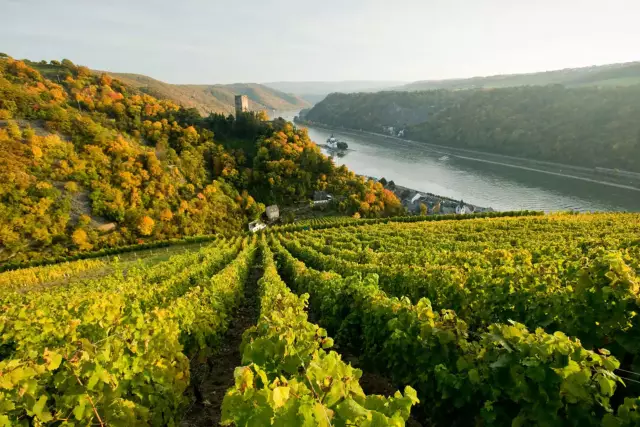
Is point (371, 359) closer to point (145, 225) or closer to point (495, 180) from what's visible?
point (145, 225)

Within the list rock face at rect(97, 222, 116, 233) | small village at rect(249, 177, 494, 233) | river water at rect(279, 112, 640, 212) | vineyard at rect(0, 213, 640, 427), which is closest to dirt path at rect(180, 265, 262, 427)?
vineyard at rect(0, 213, 640, 427)

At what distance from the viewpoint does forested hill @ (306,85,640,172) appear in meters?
92.8

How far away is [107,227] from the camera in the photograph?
47.7 meters

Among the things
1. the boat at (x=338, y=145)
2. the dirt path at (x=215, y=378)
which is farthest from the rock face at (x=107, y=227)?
the boat at (x=338, y=145)

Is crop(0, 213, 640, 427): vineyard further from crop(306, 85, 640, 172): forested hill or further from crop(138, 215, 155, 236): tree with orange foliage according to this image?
crop(306, 85, 640, 172): forested hill

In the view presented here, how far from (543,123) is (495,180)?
49.9 m

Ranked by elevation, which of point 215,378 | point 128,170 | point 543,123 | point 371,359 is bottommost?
point 128,170

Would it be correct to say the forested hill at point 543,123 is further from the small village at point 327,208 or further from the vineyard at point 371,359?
the vineyard at point 371,359

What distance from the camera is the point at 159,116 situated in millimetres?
78625

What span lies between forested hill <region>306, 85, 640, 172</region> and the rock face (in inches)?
4414

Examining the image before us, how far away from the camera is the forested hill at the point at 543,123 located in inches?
3654

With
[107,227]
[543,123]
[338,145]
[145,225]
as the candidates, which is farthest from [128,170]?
[543,123]

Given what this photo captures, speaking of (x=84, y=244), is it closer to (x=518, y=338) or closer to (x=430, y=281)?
(x=430, y=281)

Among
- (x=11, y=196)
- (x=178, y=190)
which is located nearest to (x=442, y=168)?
(x=178, y=190)
